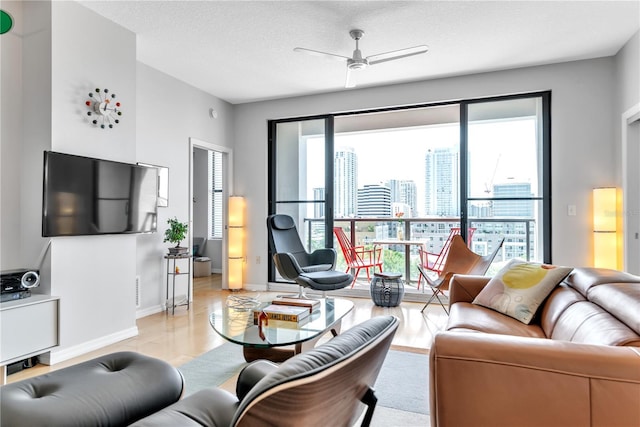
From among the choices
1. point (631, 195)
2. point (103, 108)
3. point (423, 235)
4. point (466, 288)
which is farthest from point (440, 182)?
point (103, 108)

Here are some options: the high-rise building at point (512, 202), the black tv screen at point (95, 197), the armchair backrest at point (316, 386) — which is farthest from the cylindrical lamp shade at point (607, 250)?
the black tv screen at point (95, 197)

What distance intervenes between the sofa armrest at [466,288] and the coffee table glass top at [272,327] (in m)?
0.81

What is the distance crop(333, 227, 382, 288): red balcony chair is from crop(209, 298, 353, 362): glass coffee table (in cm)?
254

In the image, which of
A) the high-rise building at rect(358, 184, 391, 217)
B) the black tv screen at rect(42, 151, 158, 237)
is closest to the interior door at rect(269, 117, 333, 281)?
the high-rise building at rect(358, 184, 391, 217)

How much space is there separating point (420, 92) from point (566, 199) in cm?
211

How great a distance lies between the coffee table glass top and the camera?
201cm

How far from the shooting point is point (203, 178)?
294 inches

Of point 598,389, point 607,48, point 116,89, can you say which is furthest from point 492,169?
point 116,89

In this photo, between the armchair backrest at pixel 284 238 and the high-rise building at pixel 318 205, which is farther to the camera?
the high-rise building at pixel 318 205

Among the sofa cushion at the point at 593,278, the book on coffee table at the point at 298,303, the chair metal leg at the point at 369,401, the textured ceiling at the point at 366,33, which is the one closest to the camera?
the chair metal leg at the point at 369,401

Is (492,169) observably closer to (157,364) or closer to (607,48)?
(607,48)

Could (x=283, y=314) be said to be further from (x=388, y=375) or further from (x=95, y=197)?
(x=95, y=197)

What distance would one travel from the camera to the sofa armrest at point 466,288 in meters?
2.77

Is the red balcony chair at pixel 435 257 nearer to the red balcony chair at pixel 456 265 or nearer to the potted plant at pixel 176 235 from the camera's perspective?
the red balcony chair at pixel 456 265
